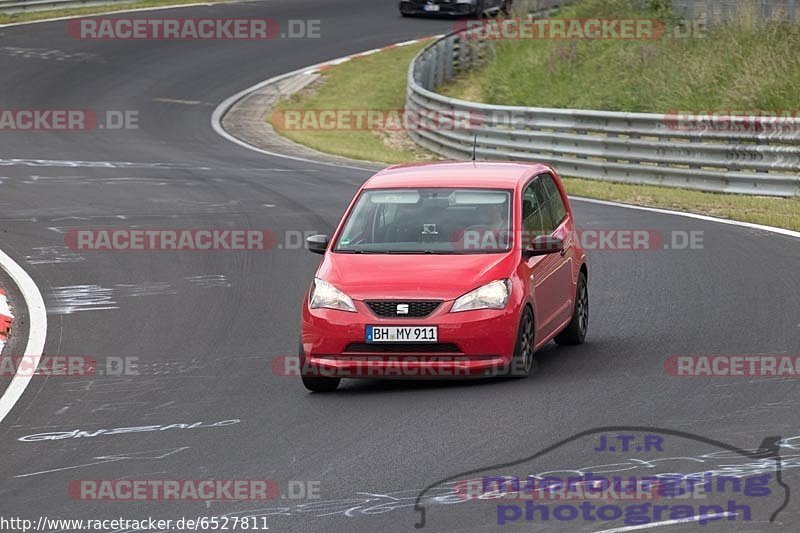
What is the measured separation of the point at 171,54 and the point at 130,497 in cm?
3577

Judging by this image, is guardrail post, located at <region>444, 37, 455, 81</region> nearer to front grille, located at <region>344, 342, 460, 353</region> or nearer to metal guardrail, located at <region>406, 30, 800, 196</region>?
metal guardrail, located at <region>406, 30, 800, 196</region>

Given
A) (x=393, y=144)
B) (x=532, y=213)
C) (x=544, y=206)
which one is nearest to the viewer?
(x=532, y=213)

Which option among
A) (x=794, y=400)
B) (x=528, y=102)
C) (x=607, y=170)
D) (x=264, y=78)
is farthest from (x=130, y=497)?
(x=264, y=78)

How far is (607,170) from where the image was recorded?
24.9 metres

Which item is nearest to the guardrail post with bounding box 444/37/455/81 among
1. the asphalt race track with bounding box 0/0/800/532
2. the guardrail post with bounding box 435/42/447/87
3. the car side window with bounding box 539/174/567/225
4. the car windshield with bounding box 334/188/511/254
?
the guardrail post with bounding box 435/42/447/87

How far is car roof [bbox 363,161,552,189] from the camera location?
1182 centimetres

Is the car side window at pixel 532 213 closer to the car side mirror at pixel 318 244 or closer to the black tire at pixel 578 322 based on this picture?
the black tire at pixel 578 322

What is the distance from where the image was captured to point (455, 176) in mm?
11984

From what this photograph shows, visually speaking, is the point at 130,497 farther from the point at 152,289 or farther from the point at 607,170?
the point at 607,170

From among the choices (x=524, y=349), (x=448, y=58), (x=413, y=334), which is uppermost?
(x=413, y=334)

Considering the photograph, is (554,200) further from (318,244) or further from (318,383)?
(318,383)

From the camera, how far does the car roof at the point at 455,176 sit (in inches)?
465

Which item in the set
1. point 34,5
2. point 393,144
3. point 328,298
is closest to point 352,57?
point 393,144

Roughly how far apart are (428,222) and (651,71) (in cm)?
2077
